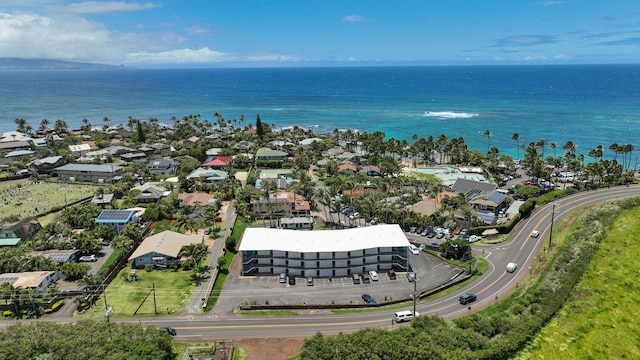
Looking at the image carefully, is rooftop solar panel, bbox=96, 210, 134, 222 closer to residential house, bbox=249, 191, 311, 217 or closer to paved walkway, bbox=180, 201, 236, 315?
paved walkway, bbox=180, 201, 236, 315

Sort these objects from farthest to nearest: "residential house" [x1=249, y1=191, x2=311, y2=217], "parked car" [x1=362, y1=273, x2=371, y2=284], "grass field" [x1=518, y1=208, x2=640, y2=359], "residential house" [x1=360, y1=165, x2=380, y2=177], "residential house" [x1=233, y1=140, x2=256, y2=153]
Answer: "residential house" [x1=233, y1=140, x2=256, y2=153], "residential house" [x1=360, y1=165, x2=380, y2=177], "residential house" [x1=249, y1=191, x2=311, y2=217], "parked car" [x1=362, y1=273, x2=371, y2=284], "grass field" [x1=518, y1=208, x2=640, y2=359]

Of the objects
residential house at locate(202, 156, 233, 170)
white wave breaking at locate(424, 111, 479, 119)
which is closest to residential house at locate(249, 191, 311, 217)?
residential house at locate(202, 156, 233, 170)

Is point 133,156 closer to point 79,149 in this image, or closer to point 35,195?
point 79,149

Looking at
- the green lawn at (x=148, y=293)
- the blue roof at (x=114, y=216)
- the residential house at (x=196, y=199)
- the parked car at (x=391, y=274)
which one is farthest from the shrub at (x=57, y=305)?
the parked car at (x=391, y=274)

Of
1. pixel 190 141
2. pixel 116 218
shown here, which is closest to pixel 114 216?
pixel 116 218

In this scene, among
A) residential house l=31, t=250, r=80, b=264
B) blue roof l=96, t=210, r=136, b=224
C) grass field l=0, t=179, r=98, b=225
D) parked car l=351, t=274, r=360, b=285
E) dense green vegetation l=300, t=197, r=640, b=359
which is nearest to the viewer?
dense green vegetation l=300, t=197, r=640, b=359

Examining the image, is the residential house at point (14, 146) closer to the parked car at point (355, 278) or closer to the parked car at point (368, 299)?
the parked car at point (355, 278)

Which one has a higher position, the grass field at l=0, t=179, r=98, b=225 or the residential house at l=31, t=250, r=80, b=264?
the grass field at l=0, t=179, r=98, b=225
